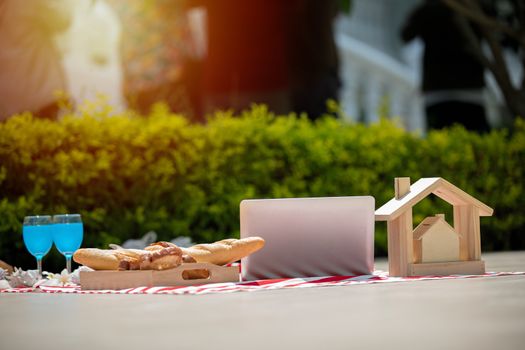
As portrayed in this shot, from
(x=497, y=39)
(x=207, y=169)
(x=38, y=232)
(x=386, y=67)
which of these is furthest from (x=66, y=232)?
(x=386, y=67)

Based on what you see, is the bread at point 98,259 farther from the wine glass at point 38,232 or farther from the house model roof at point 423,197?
the house model roof at point 423,197

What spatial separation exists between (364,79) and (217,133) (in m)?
5.07

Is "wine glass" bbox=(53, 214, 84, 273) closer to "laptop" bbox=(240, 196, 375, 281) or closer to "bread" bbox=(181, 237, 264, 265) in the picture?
"bread" bbox=(181, 237, 264, 265)

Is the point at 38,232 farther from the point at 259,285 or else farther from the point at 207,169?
the point at 207,169

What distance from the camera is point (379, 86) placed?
12.0 m

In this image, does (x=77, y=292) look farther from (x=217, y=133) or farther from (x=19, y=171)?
(x=217, y=133)

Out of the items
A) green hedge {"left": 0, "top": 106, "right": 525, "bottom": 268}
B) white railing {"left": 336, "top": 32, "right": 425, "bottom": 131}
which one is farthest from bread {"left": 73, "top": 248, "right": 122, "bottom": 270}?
white railing {"left": 336, "top": 32, "right": 425, "bottom": 131}

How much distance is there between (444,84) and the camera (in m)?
11.8

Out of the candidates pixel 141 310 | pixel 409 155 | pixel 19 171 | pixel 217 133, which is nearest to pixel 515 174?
pixel 409 155

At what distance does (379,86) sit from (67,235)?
7.92m

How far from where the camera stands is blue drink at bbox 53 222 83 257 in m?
4.59

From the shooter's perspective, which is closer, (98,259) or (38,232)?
(98,259)

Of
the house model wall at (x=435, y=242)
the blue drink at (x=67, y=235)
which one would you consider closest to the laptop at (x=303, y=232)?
the house model wall at (x=435, y=242)

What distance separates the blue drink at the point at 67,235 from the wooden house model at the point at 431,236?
1.49 metres
